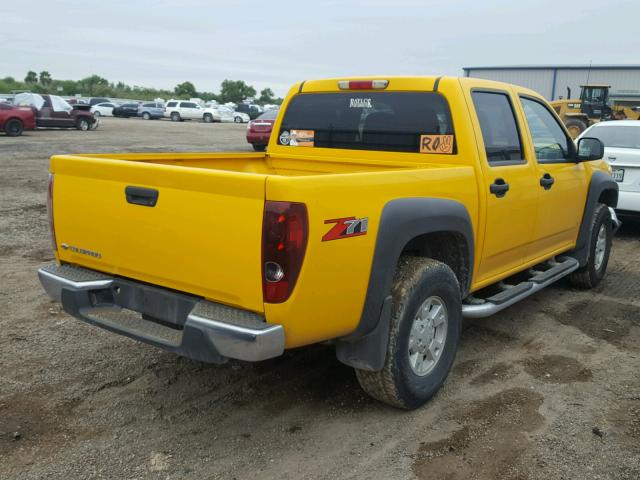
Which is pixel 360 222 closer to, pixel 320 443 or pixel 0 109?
pixel 320 443

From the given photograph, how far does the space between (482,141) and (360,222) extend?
1.59m

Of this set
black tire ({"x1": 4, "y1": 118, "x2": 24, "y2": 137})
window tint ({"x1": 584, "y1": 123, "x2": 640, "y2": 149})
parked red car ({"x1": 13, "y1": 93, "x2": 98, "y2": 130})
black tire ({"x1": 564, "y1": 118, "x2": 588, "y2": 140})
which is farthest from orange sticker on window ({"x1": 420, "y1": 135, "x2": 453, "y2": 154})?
parked red car ({"x1": 13, "y1": 93, "x2": 98, "y2": 130})

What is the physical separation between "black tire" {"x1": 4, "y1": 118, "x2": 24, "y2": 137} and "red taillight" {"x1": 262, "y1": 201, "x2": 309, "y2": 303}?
23.2 meters

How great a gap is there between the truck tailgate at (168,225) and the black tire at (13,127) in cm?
2192

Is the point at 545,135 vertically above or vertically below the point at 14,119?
above

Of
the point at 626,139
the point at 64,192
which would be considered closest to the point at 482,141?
the point at 64,192

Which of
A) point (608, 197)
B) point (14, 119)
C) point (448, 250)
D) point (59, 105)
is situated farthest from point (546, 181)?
point (59, 105)

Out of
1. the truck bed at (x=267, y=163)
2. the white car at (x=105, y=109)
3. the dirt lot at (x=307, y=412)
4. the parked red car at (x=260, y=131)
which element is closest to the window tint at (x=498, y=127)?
the truck bed at (x=267, y=163)

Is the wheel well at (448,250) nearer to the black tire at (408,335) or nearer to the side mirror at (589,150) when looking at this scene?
the black tire at (408,335)

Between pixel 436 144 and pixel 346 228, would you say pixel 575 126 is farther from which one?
pixel 346 228

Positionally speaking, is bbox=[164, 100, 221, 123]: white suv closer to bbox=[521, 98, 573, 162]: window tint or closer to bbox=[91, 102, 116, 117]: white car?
bbox=[91, 102, 116, 117]: white car

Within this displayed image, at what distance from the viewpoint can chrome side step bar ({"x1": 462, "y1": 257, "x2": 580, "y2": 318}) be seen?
14.0 feet

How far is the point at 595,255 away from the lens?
633 centimetres

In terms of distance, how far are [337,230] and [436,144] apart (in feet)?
5.39
